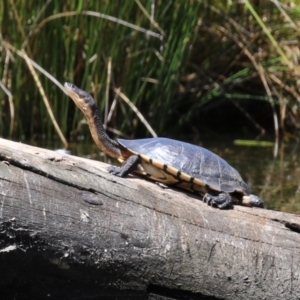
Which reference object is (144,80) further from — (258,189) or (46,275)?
(46,275)

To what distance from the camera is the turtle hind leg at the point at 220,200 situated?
2.69 metres

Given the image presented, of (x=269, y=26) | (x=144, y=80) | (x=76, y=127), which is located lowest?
(x=76, y=127)

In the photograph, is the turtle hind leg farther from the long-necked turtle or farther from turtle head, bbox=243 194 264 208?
turtle head, bbox=243 194 264 208

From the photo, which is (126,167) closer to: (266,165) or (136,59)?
(266,165)

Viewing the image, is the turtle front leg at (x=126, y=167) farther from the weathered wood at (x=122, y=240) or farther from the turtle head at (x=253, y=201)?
the turtle head at (x=253, y=201)

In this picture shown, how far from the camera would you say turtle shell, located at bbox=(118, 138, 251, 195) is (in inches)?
110

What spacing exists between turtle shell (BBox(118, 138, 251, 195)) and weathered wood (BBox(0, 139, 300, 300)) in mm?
118

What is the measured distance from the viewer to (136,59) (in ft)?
19.6

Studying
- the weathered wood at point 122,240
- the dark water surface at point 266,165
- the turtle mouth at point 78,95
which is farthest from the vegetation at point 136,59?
the weathered wood at point 122,240

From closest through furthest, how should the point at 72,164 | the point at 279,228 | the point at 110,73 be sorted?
the point at 72,164 → the point at 279,228 → the point at 110,73

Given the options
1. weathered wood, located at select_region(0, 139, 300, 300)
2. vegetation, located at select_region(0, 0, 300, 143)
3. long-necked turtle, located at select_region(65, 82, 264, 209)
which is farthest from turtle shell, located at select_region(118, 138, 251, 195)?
vegetation, located at select_region(0, 0, 300, 143)

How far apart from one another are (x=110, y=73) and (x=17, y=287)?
355 cm

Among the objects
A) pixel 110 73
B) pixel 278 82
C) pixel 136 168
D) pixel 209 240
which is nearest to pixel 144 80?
pixel 110 73

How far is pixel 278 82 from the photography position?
22.5ft
